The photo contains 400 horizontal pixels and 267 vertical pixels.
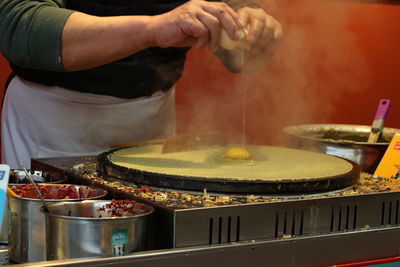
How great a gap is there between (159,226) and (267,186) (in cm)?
27

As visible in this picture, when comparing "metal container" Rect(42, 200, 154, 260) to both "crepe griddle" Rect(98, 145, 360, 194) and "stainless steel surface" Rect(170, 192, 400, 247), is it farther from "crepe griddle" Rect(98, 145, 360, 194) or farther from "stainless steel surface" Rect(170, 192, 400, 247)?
"crepe griddle" Rect(98, 145, 360, 194)

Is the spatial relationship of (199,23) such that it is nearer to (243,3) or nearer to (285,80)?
(243,3)

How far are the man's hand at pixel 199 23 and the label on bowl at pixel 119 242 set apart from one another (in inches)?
24.7

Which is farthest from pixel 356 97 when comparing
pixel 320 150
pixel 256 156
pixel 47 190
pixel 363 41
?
pixel 47 190

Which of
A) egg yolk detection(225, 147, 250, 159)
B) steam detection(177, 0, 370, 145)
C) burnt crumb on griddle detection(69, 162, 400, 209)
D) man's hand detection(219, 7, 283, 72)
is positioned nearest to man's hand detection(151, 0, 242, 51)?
man's hand detection(219, 7, 283, 72)

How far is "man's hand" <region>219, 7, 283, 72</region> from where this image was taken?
1.78m

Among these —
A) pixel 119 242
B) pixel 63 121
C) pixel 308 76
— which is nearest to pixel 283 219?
pixel 119 242

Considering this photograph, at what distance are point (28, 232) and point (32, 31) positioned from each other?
69 cm

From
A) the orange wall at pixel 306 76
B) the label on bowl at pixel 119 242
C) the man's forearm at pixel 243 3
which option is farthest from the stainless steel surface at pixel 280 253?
the orange wall at pixel 306 76

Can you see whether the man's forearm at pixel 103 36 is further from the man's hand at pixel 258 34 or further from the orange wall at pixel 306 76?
the orange wall at pixel 306 76

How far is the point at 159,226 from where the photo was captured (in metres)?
1.12

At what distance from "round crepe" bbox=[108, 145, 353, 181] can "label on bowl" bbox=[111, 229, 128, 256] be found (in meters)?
0.31

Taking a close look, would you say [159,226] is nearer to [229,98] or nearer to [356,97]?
[229,98]

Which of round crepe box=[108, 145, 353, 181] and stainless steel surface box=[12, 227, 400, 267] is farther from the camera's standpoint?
round crepe box=[108, 145, 353, 181]
